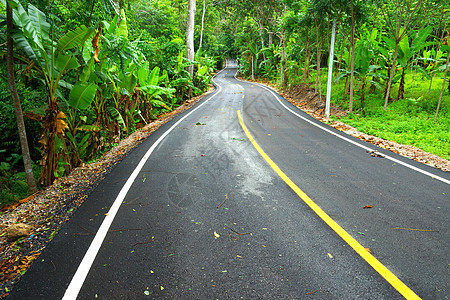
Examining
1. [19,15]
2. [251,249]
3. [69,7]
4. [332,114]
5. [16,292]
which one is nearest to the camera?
[16,292]

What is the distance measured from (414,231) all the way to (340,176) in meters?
1.84

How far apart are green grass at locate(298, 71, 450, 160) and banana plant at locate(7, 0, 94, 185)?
8640mm

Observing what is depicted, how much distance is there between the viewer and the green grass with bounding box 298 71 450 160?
7.96 meters

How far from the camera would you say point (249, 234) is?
3.26 m

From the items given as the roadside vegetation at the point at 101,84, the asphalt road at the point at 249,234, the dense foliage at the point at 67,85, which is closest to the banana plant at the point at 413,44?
the roadside vegetation at the point at 101,84

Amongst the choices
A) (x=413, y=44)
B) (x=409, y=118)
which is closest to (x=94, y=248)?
(x=409, y=118)

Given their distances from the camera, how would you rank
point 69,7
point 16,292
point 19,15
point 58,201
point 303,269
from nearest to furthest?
point 16,292 < point 303,269 < point 19,15 < point 58,201 < point 69,7

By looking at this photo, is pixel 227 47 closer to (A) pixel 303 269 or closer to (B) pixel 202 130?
(B) pixel 202 130

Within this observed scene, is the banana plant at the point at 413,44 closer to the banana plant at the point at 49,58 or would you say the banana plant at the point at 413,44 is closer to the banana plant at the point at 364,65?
the banana plant at the point at 364,65

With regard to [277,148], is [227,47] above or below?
above

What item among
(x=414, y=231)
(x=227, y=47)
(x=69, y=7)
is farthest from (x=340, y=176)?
(x=227, y=47)

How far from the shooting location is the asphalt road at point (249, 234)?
97.6 inches

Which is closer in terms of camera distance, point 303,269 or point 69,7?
point 303,269

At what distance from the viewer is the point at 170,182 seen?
15.7 ft
